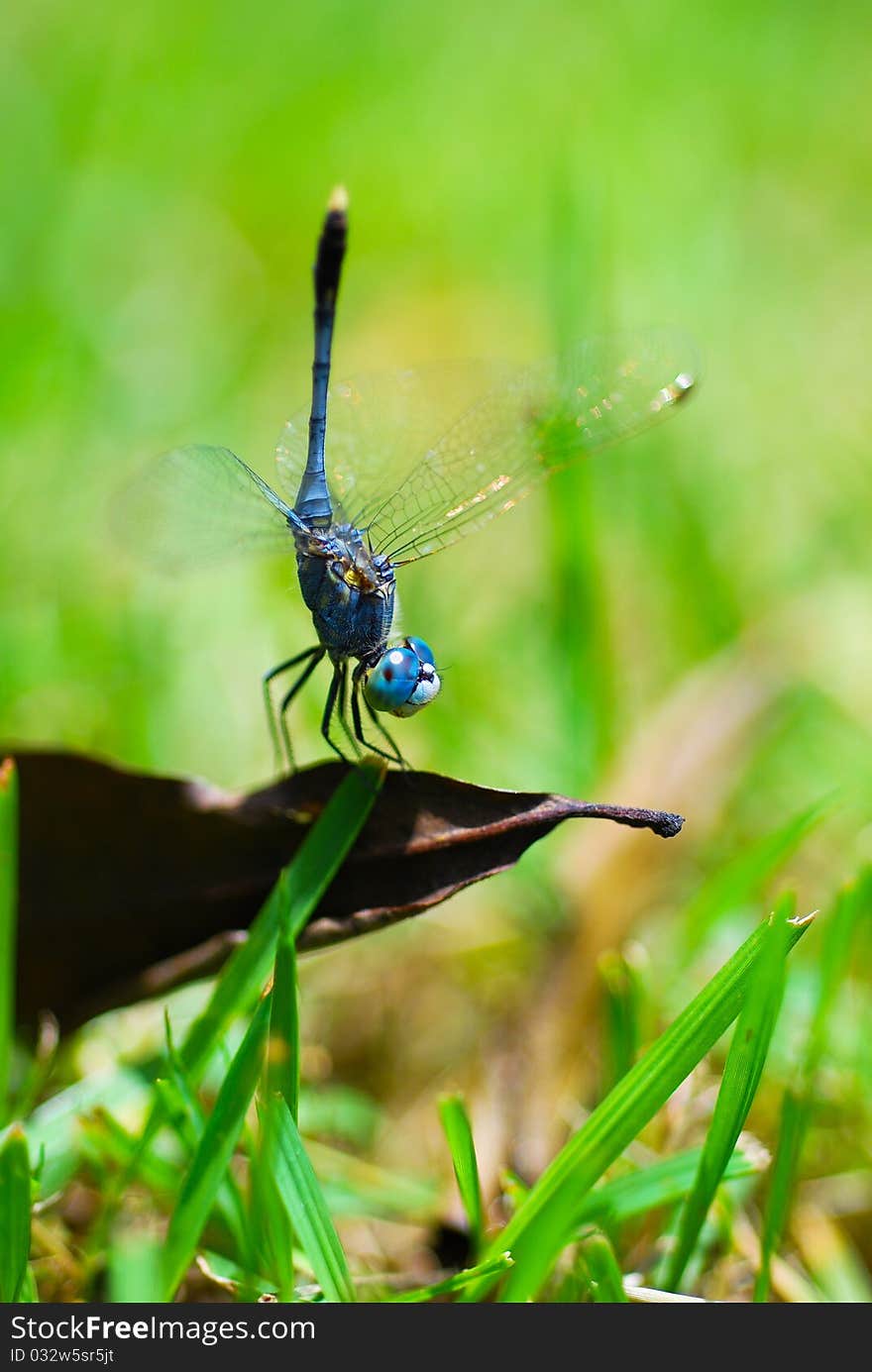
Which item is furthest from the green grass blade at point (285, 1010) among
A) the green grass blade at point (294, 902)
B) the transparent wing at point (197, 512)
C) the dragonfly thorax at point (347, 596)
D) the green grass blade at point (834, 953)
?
the transparent wing at point (197, 512)

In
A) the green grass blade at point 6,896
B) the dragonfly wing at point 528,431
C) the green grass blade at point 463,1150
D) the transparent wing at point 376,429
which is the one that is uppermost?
the transparent wing at point 376,429

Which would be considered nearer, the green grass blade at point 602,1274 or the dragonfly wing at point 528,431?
the green grass blade at point 602,1274

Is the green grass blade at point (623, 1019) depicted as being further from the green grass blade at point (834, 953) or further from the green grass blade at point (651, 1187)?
the green grass blade at point (834, 953)

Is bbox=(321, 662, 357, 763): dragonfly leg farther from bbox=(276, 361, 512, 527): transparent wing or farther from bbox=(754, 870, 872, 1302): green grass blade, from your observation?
bbox=(754, 870, 872, 1302): green grass blade

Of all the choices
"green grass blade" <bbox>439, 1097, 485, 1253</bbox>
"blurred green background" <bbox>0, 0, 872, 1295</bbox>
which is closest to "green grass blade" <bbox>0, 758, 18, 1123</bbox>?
"green grass blade" <bbox>439, 1097, 485, 1253</bbox>

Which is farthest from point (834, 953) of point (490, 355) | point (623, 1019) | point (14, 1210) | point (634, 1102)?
point (490, 355)

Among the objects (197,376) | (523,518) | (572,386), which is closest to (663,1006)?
(572,386)

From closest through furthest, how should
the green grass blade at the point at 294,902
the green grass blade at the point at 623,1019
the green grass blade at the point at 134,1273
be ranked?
the green grass blade at the point at 134,1273
the green grass blade at the point at 294,902
the green grass blade at the point at 623,1019
